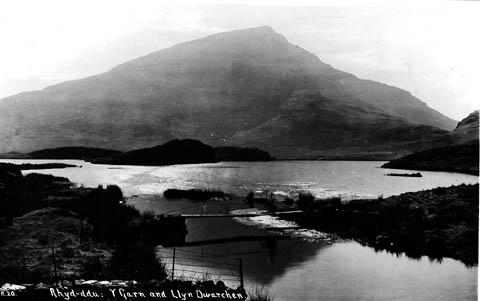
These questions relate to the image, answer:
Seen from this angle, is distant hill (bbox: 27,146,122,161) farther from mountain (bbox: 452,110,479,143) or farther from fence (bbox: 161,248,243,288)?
fence (bbox: 161,248,243,288)

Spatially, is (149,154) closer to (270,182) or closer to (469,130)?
(270,182)

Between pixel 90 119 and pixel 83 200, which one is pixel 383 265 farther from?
pixel 90 119

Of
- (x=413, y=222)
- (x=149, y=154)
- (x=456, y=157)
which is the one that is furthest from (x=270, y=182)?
(x=149, y=154)

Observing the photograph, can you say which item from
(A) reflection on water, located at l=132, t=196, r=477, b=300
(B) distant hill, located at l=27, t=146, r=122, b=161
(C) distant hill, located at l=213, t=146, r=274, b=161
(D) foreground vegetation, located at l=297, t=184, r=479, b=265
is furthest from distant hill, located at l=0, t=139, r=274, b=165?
(A) reflection on water, located at l=132, t=196, r=477, b=300

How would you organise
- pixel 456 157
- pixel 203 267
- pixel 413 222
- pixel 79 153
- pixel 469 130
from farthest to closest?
1. pixel 79 153
2. pixel 469 130
3. pixel 456 157
4. pixel 413 222
5. pixel 203 267

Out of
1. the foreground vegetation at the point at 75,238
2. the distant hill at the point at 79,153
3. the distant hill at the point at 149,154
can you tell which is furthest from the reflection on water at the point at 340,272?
the distant hill at the point at 79,153

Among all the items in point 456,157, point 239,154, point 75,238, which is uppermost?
point 239,154
